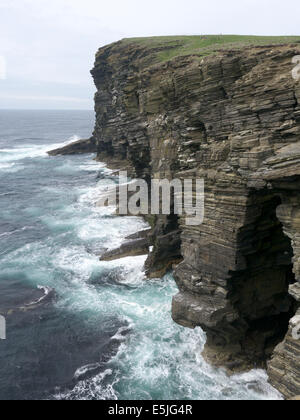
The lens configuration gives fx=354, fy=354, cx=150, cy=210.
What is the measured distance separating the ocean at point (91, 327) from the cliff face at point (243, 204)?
235 cm

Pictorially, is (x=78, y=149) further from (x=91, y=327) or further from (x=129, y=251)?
(x=91, y=327)

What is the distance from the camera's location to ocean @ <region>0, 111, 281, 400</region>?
22.2m

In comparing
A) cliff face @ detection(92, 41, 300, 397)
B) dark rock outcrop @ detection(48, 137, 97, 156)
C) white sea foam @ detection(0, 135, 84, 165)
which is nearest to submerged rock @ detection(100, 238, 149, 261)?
cliff face @ detection(92, 41, 300, 397)

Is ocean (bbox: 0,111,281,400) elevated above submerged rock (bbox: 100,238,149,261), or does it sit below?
below

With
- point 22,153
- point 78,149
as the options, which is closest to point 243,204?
→ point 78,149

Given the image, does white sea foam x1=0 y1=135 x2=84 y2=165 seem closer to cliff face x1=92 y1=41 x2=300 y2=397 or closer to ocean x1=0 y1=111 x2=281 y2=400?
ocean x1=0 y1=111 x2=281 y2=400

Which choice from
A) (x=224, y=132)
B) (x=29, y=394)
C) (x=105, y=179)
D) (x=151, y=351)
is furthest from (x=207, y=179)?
(x=105, y=179)

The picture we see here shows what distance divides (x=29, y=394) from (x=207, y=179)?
682 inches

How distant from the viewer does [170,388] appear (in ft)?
72.4

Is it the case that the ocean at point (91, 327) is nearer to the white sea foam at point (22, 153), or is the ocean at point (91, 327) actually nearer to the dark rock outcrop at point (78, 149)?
the white sea foam at point (22, 153)

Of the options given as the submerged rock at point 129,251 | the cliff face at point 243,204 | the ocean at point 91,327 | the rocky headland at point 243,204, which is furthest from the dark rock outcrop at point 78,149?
the cliff face at point 243,204

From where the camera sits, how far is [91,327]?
93.0ft

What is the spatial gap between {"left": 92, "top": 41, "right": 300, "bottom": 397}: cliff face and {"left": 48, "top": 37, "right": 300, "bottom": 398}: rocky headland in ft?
0.20
